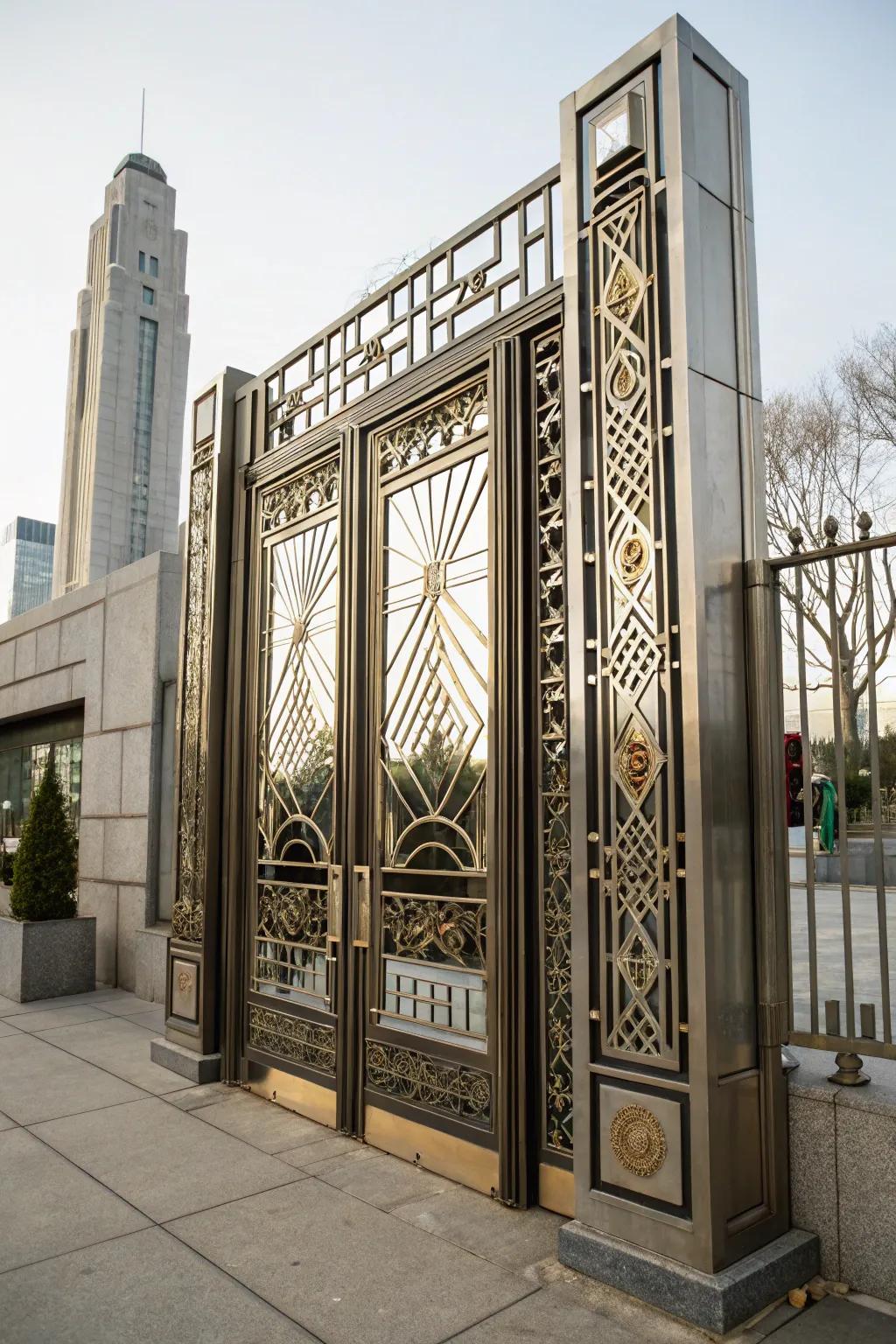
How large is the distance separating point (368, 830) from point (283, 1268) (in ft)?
5.93

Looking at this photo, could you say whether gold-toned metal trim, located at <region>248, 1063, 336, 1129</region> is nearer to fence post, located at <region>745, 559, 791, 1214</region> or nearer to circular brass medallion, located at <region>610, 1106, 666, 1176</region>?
circular brass medallion, located at <region>610, 1106, 666, 1176</region>

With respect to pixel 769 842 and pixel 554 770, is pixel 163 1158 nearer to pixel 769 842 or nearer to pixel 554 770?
pixel 554 770

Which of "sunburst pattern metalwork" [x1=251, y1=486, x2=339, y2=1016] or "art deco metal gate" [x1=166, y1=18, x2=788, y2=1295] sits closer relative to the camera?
"art deco metal gate" [x1=166, y1=18, x2=788, y2=1295]

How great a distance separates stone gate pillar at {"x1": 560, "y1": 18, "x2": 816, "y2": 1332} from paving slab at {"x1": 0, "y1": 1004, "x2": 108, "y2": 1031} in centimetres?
470

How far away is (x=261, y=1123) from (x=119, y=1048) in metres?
1.76

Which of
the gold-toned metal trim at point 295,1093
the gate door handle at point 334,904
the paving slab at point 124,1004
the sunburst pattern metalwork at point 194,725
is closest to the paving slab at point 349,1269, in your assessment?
the gold-toned metal trim at point 295,1093

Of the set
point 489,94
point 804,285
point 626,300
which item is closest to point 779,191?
point 804,285

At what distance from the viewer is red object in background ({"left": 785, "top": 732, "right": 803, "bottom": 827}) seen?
10.0 feet

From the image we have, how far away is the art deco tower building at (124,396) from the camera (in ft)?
197

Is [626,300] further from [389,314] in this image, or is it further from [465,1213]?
[465,1213]

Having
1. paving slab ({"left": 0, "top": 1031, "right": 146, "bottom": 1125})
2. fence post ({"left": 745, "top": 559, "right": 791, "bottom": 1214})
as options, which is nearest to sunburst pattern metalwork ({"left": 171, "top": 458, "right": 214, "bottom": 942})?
paving slab ({"left": 0, "top": 1031, "right": 146, "bottom": 1125})

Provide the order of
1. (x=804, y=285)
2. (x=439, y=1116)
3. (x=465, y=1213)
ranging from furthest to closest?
(x=804, y=285), (x=439, y=1116), (x=465, y=1213)

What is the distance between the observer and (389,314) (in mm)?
4523

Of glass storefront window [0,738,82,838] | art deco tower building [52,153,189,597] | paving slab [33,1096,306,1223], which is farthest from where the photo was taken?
art deco tower building [52,153,189,597]
